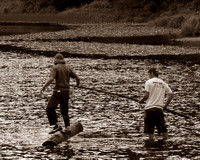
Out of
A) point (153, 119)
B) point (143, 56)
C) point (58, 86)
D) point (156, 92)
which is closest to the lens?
point (156, 92)

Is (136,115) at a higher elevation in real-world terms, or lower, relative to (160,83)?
lower

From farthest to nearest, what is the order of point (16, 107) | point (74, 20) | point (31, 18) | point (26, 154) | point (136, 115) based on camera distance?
1. point (31, 18)
2. point (74, 20)
3. point (16, 107)
4. point (136, 115)
5. point (26, 154)

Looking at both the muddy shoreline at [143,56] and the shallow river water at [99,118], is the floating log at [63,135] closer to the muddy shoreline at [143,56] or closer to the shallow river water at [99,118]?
the shallow river water at [99,118]

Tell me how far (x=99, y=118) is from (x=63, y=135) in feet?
13.6

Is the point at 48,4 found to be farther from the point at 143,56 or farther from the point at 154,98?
the point at 154,98

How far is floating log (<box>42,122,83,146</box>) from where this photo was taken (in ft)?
55.2

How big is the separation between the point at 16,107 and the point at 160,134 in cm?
749

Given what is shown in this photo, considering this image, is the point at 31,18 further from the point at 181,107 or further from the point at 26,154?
the point at 26,154

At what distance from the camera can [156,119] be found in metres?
16.9

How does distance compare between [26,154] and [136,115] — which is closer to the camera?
[26,154]

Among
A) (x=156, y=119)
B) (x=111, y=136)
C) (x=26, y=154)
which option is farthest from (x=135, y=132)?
(x=26, y=154)

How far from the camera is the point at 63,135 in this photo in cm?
1744

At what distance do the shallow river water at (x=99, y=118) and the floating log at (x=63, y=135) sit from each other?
0.14 metres

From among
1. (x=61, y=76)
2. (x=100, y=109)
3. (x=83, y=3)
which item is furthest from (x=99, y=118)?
(x=83, y=3)
